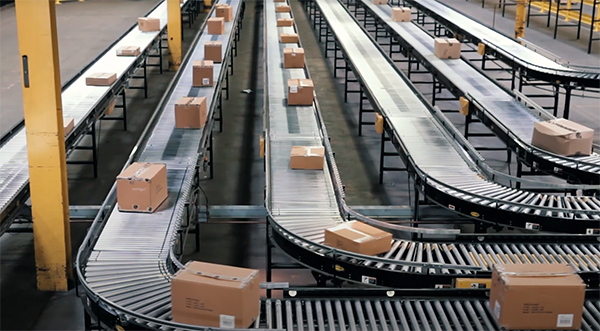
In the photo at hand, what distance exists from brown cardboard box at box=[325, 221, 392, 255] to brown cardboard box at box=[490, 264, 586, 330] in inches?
68.3

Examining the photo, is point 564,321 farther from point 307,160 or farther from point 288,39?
point 288,39

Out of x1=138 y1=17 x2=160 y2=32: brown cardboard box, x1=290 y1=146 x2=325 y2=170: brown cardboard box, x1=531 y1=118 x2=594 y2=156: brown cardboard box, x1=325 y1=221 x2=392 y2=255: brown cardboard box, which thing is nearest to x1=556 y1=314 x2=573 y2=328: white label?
x1=325 y1=221 x2=392 y2=255: brown cardboard box

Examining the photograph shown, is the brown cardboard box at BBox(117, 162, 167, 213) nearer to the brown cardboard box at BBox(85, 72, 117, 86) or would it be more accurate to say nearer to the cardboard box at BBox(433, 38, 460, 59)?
the brown cardboard box at BBox(85, 72, 117, 86)

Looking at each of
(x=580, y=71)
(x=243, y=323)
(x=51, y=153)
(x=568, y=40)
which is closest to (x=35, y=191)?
(x=51, y=153)

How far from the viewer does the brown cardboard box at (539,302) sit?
5.73 meters

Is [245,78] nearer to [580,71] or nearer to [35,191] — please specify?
[580,71]

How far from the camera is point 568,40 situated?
84.7 feet

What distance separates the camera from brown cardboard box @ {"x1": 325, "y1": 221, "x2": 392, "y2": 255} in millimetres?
7324

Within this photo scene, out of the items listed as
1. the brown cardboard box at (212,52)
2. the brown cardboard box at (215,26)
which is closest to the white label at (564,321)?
the brown cardboard box at (212,52)

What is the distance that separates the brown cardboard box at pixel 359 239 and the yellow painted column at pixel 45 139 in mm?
3506

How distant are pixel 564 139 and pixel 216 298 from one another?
21.7ft

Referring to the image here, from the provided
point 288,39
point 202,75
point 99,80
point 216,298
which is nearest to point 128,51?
point 99,80

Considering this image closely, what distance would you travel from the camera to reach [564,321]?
5.79m

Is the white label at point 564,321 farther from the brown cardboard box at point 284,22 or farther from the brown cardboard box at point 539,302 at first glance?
the brown cardboard box at point 284,22
